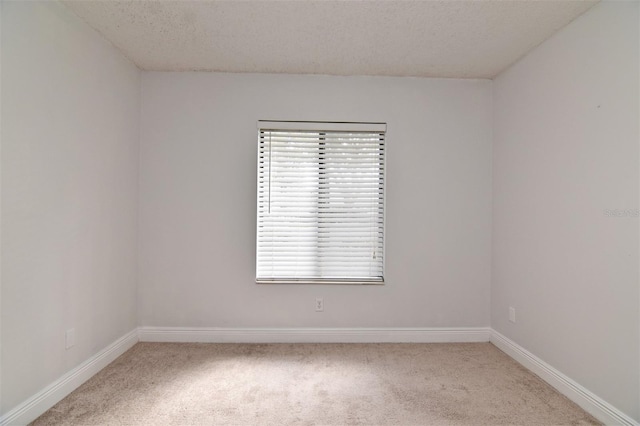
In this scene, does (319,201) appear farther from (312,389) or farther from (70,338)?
(70,338)

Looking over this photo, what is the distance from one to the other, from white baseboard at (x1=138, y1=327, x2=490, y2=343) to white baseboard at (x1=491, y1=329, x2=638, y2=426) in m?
0.36

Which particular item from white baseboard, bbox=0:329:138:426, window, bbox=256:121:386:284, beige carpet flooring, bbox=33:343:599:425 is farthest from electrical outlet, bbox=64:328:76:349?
window, bbox=256:121:386:284

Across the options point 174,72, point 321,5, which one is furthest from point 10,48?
point 321,5

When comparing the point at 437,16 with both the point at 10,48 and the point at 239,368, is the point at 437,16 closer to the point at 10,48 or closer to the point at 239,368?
the point at 10,48

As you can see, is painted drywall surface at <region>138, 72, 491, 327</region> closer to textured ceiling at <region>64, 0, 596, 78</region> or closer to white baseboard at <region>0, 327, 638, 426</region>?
white baseboard at <region>0, 327, 638, 426</region>

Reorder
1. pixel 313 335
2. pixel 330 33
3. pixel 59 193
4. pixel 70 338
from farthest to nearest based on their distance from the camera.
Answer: pixel 313 335
pixel 330 33
pixel 70 338
pixel 59 193

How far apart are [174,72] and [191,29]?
0.79 m

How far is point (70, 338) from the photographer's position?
2129 mm

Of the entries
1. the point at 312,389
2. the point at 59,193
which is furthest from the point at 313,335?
the point at 59,193

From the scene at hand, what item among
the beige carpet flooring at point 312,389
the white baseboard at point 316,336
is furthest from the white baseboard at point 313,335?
the beige carpet flooring at point 312,389

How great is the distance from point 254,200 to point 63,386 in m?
1.85

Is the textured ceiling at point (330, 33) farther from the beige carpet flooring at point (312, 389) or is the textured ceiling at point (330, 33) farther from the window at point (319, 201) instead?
the beige carpet flooring at point (312, 389)

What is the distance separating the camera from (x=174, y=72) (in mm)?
2963

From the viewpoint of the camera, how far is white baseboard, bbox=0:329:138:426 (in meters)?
1.76
